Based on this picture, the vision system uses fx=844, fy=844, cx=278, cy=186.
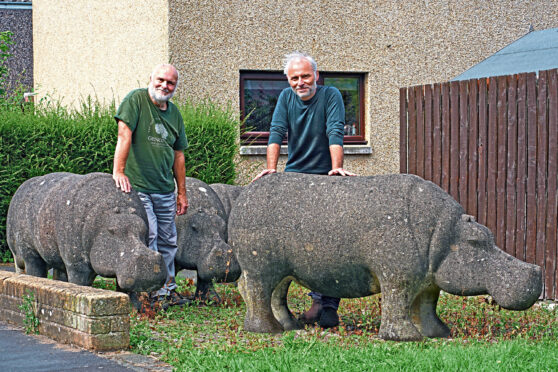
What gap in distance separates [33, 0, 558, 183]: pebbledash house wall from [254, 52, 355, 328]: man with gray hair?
6523 millimetres

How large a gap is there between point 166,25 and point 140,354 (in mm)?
8572

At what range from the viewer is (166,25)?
13945 mm

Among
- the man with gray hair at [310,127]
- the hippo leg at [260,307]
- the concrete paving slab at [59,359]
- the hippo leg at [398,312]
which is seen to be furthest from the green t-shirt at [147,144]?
the hippo leg at [398,312]

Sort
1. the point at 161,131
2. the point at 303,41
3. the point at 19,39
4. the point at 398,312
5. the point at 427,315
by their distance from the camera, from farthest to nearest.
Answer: the point at 19,39, the point at 303,41, the point at 161,131, the point at 427,315, the point at 398,312

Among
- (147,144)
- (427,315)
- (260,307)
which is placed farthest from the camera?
(147,144)

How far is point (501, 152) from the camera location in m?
9.75

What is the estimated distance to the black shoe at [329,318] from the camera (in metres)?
7.60

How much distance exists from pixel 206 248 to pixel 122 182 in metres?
1.12

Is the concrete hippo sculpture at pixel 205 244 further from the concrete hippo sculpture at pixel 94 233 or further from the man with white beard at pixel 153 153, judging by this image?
the concrete hippo sculpture at pixel 94 233

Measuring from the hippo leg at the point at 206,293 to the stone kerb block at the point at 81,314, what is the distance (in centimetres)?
199

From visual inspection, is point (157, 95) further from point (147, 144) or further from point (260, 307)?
point (260, 307)

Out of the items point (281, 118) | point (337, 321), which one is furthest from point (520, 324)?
point (281, 118)

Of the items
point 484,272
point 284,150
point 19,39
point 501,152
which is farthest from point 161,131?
point 19,39

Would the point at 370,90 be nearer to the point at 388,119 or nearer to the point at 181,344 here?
the point at 388,119
